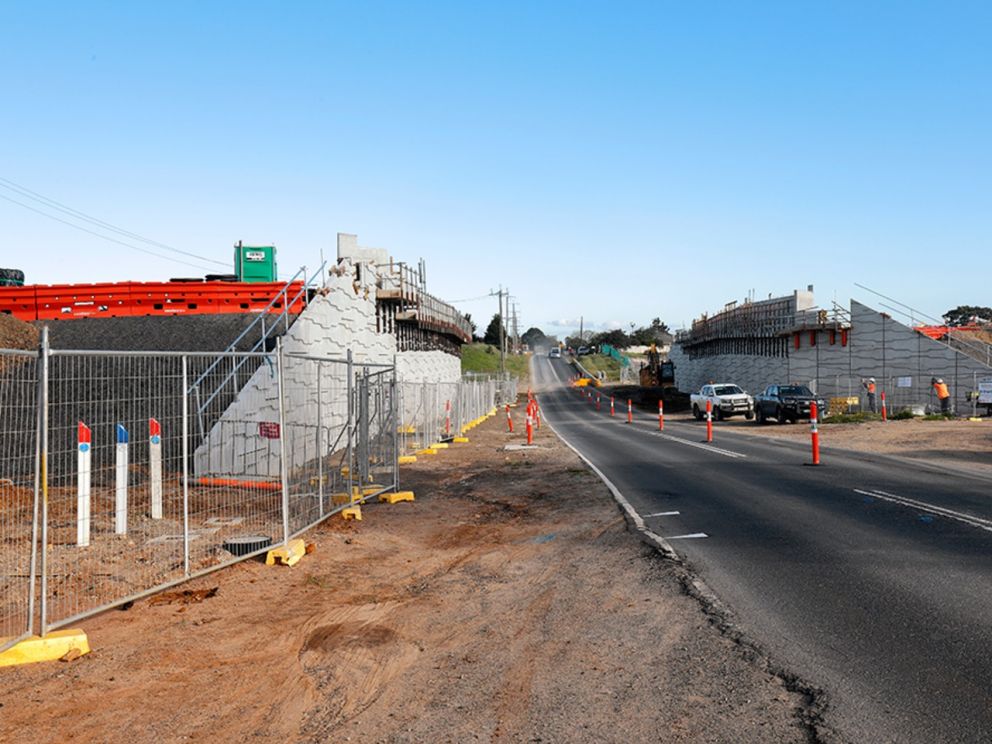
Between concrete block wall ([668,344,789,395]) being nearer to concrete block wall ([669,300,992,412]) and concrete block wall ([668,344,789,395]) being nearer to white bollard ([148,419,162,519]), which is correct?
concrete block wall ([669,300,992,412])

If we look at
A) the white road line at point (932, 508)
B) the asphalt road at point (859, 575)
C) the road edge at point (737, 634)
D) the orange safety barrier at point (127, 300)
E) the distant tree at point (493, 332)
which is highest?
the distant tree at point (493, 332)

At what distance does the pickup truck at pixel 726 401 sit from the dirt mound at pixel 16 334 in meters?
33.6

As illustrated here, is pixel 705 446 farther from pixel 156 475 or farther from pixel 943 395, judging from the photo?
pixel 943 395

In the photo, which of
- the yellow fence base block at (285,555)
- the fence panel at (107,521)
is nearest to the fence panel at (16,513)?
the fence panel at (107,521)

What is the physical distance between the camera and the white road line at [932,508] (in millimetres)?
10289

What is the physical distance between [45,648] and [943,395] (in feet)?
138

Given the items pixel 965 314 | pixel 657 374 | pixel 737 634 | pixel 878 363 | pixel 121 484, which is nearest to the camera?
pixel 737 634

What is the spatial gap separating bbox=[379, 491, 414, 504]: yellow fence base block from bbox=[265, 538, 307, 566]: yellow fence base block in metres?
4.48

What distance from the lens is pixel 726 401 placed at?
4594cm

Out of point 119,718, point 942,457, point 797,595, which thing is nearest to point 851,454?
point 942,457

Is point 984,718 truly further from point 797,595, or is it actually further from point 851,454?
point 851,454

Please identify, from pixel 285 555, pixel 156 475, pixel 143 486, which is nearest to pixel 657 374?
pixel 143 486

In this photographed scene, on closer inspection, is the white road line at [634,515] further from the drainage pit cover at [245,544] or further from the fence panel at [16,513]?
the fence panel at [16,513]

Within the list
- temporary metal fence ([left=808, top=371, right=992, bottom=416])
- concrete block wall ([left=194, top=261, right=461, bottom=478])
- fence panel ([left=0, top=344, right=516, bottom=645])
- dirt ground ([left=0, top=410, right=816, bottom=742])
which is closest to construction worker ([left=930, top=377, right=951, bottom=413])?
temporary metal fence ([left=808, top=371, right=992, bottom=416])
